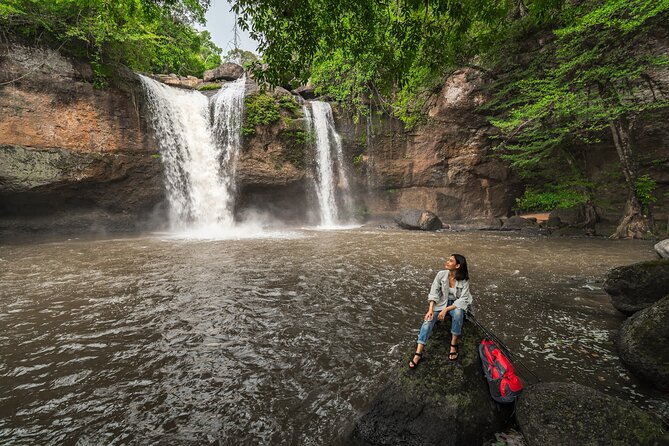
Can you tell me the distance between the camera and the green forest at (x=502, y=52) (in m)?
4.65

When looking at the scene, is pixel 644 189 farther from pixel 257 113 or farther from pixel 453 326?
pixel 257 113

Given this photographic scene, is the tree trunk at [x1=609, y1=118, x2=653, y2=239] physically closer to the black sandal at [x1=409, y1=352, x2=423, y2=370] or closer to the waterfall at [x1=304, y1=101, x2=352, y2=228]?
the waterfall at [x1=304, y1=101, x2=352, y2=228]

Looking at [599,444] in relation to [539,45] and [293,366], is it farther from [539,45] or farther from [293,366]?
[539,45]

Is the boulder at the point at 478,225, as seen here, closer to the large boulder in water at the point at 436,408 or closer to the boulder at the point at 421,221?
the boulder at the point at 421,221

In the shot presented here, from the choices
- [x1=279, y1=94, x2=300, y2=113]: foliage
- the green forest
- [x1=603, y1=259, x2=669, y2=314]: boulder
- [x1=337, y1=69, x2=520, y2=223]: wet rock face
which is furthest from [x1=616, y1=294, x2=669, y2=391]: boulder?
[x1=279, y1=94, x2=300, y2=113]: foliage

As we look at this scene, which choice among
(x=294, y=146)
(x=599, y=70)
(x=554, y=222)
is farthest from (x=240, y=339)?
(x=554, y=222)

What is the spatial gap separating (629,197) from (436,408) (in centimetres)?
1667

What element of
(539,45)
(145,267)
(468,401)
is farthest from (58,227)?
(539,45)

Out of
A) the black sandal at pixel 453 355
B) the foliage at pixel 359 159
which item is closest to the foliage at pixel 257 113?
the foliage at pixel 359 159

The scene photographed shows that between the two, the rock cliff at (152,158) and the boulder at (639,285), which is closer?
the boulder at (639,285)

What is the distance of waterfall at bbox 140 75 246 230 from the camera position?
17.7 meters

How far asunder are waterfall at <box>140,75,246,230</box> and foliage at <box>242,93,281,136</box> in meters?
0.42

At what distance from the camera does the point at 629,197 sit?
13.4 metres

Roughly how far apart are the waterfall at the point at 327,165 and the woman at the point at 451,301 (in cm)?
1851
